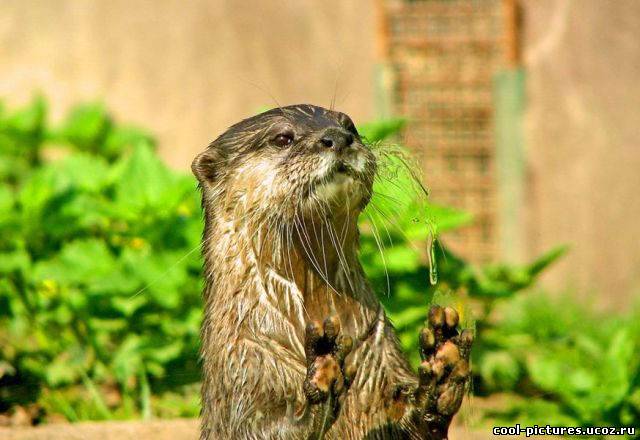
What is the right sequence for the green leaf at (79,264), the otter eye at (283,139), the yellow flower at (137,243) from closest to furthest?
the otter eye at (283,139), the green leaf at (79,264), the yellow flower at (137,243)

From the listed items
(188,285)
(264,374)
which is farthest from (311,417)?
(188,285)

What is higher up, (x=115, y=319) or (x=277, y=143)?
(x=277, y=143)

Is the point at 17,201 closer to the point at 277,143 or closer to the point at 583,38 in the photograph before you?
the point at 277,143

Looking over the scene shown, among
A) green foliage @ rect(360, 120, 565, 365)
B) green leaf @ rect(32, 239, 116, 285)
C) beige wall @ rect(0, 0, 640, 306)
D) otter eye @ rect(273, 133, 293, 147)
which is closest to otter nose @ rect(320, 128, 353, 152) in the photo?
otter eye @ rect(273, 133, 293, 147)

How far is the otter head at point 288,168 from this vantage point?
9.42 ft

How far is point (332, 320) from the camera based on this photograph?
2.59 meters

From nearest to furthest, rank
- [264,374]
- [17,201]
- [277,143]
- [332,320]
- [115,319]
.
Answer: [332,320]
[264,374]
[277,143]
[115,319]
[17,201]

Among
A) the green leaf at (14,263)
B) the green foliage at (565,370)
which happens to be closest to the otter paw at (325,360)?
the green foliage at (565,370)

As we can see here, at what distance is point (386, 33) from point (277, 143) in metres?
3.96

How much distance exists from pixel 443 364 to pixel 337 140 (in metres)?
0.67

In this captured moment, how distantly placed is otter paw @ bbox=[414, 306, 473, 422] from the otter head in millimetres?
426

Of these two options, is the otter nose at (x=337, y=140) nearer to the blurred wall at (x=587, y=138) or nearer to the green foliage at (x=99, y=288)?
the green foliage at (x=99, y=288)

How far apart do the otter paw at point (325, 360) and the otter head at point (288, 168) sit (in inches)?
16.6

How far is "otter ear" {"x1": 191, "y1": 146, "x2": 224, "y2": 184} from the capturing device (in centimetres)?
322
